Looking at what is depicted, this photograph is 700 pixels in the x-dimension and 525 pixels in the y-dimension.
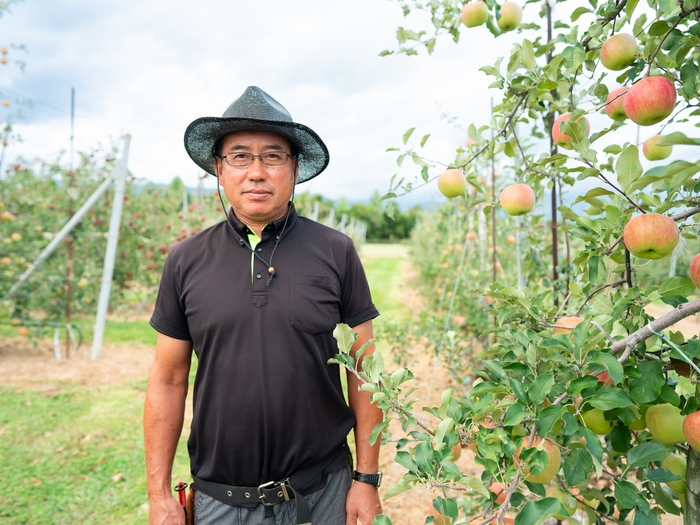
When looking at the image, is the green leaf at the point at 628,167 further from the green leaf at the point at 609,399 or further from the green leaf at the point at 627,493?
the green leaf at the point at 627,493

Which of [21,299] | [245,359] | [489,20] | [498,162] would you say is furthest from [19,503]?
[498,162]

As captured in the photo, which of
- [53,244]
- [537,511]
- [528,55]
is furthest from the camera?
[53,244]

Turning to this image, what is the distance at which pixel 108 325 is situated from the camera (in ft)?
22.5

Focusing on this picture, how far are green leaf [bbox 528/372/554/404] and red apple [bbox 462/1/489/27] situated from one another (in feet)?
3.97

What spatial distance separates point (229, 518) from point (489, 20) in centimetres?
166

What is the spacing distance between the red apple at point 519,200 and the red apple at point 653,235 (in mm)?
554

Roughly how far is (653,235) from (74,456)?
3665 mm

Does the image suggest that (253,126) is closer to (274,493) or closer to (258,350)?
(258,350)

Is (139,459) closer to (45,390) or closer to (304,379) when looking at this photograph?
(45,390)

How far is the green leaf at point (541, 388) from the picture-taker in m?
0.82

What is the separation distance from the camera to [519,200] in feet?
4.92

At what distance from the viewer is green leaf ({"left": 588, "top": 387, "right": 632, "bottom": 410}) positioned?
0.82m

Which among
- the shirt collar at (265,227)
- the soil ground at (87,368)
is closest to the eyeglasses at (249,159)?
the shirt collar at (265,227)

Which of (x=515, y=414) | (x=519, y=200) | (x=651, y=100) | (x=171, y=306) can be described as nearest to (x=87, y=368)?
(x=171, y=306)
